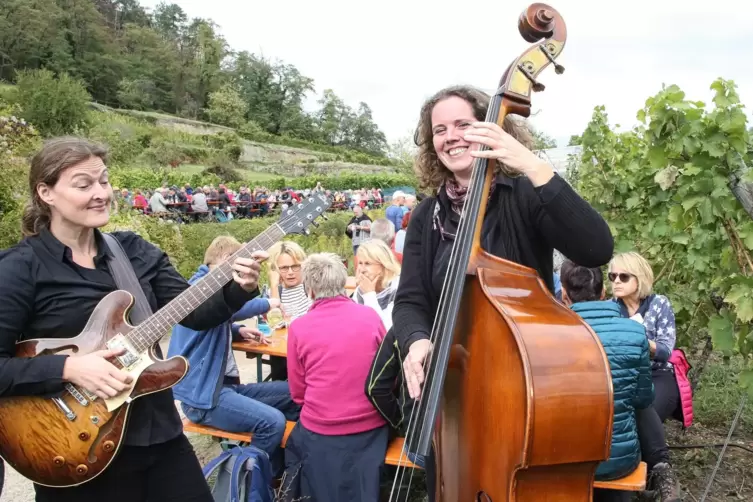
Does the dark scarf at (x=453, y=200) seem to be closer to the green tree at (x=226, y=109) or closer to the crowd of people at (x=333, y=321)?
the crowd of people at (x=333, y=321)

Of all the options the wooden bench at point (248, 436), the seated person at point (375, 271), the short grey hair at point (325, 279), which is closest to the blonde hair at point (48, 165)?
the short grey hair at point (325, 279)

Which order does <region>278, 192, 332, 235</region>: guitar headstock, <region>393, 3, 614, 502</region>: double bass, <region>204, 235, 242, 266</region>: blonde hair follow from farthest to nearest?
<region>204, 235, 242, 266</region>: blonde hair
<region>278, 192, 332, 235</region>: guitar headstock
<region>393, 3, 614, 502</region>: double bass

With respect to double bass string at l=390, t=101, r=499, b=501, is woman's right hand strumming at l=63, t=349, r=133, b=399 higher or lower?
lower

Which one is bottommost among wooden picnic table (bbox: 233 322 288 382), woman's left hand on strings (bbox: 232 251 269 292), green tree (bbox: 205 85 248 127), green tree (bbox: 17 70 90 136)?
wooden picnic table (bbox: 233 322 288 382)

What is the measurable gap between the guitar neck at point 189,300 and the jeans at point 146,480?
16.1 inches

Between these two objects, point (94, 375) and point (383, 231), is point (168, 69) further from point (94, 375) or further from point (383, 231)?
point (94, 375)

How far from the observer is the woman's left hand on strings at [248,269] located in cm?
219

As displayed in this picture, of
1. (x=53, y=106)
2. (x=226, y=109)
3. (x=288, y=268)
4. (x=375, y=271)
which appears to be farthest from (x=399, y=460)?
(x=226, y=109)

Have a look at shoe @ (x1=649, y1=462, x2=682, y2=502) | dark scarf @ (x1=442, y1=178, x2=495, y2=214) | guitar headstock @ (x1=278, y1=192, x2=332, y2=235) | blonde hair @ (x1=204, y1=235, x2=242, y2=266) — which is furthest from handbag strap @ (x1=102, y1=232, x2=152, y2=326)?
shoe @ (x1=649, y1=462, x2=682, y2=502)

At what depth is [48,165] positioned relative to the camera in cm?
206

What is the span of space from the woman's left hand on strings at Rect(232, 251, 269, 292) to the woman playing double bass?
1.94ft

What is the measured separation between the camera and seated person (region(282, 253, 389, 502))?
3193 millimetres

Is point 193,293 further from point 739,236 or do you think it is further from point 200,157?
point 200,157

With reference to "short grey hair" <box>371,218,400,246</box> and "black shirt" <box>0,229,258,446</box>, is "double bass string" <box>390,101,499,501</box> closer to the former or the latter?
"black shirt" <box>0,229,258,446</box>
